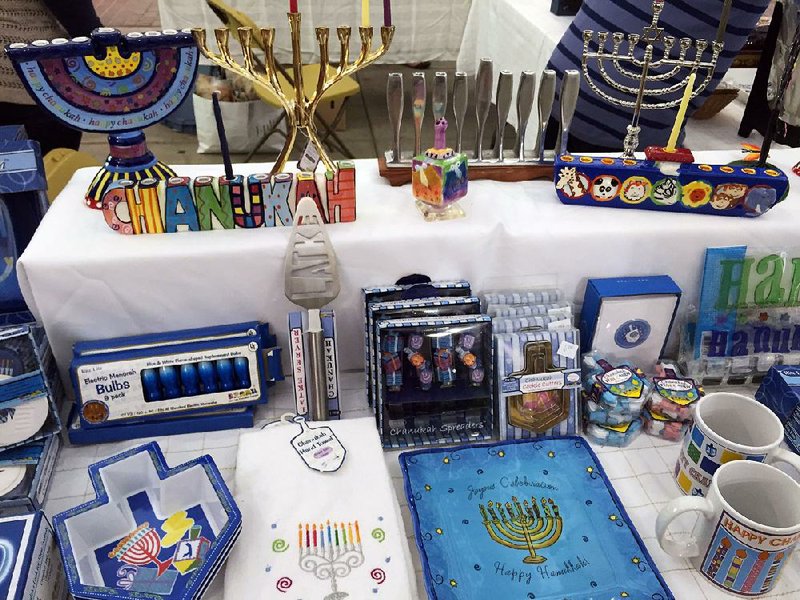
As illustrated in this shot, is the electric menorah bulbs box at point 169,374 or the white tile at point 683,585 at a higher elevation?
the electric menorah bulbs box at point 169,374

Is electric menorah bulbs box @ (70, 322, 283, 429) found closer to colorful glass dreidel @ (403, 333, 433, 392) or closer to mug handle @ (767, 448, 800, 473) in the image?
colorful glass dreidel @ (403, 333, 433, 392)

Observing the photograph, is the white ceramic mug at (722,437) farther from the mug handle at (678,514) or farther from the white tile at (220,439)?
the white tile at (220,439)

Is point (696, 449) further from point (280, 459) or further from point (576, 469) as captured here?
point (280, 459)

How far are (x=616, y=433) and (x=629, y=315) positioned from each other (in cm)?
19

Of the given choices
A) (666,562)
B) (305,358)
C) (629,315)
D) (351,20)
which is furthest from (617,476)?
(351,20)

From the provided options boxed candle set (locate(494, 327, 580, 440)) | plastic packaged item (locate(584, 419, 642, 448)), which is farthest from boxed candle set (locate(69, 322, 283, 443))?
plastic packaged item (locate(584, 419, 642, 448))

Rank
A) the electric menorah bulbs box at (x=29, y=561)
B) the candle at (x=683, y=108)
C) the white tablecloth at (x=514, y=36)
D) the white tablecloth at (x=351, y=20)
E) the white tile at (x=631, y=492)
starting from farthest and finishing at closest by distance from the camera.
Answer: the white tablecloth at (x=351, y=20)
the white tablecloth at (x=514, y=36)
the candle at (x=683, y=108)
the white tile at (x=631, y=492)
the electric menorah bulbs box at (x=29, y=561)

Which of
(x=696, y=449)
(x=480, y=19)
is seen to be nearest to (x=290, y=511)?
(x=696, y=449)

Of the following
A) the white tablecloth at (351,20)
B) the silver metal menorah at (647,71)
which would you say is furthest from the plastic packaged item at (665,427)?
the white tablecloth at (351,20)

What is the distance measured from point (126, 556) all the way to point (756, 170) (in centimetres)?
107

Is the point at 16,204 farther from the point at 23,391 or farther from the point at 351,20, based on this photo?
the point at 351,20

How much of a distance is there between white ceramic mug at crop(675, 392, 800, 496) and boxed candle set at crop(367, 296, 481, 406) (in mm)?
340

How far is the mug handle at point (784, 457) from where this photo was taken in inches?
31.9

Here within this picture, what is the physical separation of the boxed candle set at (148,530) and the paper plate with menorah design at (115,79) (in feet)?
1.45
